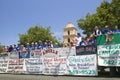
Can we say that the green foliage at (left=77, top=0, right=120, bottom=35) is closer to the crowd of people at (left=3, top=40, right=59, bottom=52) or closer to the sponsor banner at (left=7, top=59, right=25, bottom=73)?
the crowd of people at (left=3, top=40, right=59, bottom=52)

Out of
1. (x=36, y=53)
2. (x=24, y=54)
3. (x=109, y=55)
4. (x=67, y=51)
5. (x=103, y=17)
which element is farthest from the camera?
(x=103, y=17)

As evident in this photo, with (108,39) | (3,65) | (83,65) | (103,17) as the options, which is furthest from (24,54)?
(103,17)

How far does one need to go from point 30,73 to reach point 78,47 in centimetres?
535

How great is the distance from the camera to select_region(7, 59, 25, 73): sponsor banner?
23.0 m

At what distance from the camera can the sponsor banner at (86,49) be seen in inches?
685

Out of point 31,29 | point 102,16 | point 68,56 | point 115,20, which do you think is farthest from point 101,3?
point 31,29

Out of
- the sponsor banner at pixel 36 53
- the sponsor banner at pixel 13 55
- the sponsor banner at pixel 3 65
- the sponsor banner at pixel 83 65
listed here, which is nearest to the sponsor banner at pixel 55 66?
the sponsor banner at pixel 83 65

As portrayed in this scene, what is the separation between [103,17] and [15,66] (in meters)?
23.6

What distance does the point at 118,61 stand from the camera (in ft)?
52.9

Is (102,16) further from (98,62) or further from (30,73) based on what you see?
(98,62)

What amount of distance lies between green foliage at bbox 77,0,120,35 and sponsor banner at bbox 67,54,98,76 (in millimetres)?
22865

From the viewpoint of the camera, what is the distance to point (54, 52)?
1998 centimetres

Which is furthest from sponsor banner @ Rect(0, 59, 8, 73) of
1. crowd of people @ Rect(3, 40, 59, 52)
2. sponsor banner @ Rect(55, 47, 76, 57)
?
sponsor banner @ Rect(55, 47, 76, 57)

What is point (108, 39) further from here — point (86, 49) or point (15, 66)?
point (15, 66)
